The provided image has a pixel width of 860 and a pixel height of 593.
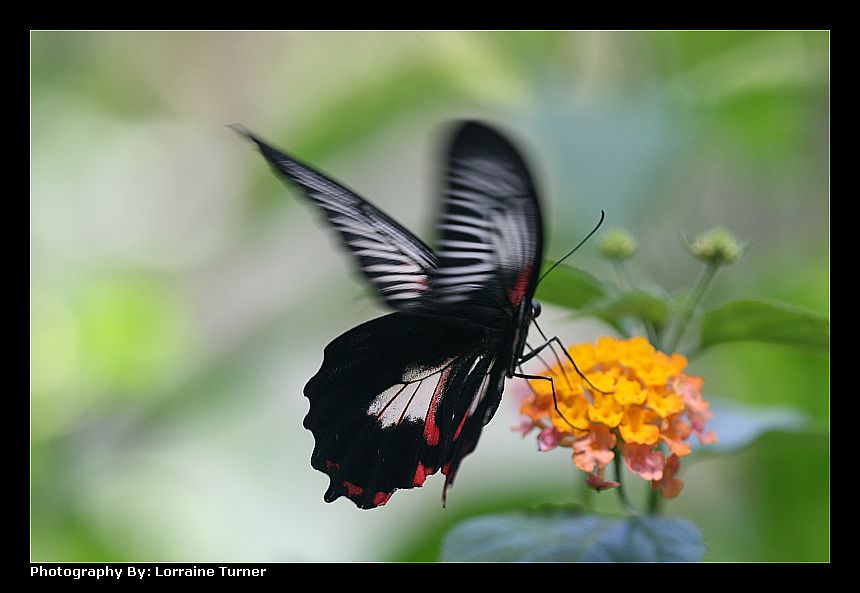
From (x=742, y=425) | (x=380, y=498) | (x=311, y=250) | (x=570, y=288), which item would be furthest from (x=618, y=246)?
(x=311, y=250)

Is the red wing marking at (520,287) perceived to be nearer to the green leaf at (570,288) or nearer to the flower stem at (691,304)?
the green leaf at (570,288)

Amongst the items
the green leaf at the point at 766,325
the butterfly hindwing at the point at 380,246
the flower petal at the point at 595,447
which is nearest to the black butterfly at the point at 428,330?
the butterfly hindwing at the point at 380,246

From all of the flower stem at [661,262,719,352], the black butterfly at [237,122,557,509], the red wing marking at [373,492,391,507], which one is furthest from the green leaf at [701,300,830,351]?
the red wing marking at [373,492,391,507]

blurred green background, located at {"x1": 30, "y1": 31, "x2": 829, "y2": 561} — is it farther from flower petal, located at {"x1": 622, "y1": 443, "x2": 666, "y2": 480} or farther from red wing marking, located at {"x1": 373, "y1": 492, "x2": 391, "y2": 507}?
red wing marking, located at {"x1": 373, "y1": 492, "x2": 391, "y2": 507}

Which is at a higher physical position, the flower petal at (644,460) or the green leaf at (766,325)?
the green leaf at (766,325)

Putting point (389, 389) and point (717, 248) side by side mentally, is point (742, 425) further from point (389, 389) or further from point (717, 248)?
point (389, 389)

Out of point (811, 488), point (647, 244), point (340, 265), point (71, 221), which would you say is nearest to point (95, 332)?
point (71, 221)
